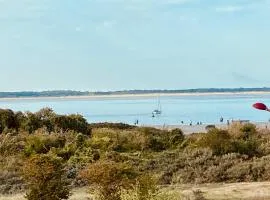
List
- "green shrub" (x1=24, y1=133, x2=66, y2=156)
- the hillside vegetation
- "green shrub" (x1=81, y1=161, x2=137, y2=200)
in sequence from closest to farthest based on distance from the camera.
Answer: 1. "green shrub" (x1=81, y1=161, x2=137, y2=200)
2. the hillside vegetation
3. "green shrub" (x1=24, y1=133, x2=66, y2=156)

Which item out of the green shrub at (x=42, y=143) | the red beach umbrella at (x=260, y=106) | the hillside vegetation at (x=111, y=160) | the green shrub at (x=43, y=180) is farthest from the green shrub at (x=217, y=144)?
the red beach umbrella at (x=260, y=106)

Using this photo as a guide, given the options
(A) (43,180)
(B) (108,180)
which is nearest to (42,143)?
(A) (43,180)

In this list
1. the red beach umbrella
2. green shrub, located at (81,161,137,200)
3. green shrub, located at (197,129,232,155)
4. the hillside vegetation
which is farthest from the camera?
green shrub, located at (197,129,232,155)

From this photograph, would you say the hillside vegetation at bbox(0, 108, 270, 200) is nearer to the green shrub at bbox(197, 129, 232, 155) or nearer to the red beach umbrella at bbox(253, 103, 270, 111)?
the green shrub at bbox(197, 129, 232, 155)

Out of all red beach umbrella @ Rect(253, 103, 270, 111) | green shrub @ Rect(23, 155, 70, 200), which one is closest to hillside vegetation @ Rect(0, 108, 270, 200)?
green shrub @ Rect(23, 155, 70, 200)

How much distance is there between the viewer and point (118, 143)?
88.4 feet

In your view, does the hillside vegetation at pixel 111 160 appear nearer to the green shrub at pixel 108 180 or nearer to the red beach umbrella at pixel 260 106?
the green shrub at pixel 108 180

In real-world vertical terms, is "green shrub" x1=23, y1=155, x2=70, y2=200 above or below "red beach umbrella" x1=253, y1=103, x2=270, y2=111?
below

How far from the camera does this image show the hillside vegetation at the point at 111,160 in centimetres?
1339

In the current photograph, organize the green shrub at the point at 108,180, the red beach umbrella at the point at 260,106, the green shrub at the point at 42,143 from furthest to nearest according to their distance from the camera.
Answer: the green shrub at the point at 42,143 → the green shrub at the point at 108,180 → the red beach umbrella at the point at 260,106

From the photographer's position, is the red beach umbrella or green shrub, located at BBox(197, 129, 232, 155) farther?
green shrub, located at BBox(197, 129, 232, 155)

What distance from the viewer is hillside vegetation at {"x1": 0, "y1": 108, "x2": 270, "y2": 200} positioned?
527 inches

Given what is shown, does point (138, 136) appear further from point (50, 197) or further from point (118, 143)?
point (50, 197)

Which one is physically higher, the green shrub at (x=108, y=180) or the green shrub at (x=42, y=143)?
the green shrub at (x=108, y=180)
